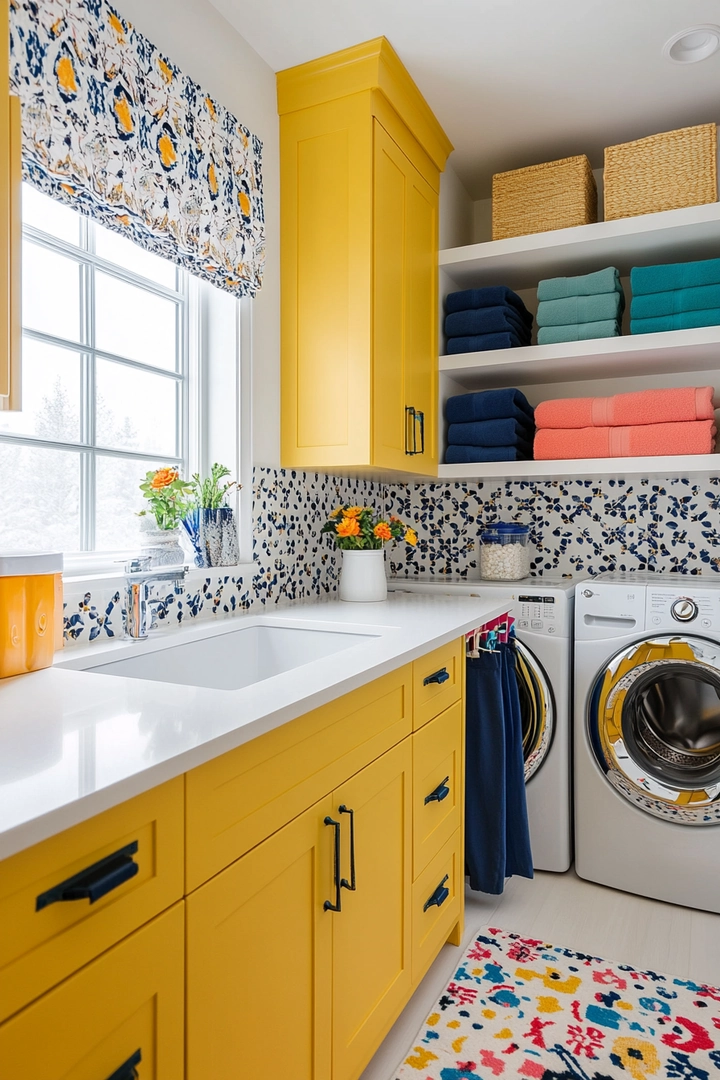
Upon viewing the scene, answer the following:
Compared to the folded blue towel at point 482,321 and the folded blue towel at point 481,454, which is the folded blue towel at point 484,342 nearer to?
the folded blue towel at point 482,321

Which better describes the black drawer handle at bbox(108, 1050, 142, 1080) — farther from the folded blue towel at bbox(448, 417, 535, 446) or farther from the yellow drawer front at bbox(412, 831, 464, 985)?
the folded blue towel at bbox(448, 417, 535, 446)

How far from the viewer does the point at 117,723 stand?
0.97 m

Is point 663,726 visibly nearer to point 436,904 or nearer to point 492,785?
point 492,785

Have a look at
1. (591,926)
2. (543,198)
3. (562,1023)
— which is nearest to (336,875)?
(562,1023)

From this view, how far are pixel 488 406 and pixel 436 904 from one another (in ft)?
5.79

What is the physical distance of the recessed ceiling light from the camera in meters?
2.09

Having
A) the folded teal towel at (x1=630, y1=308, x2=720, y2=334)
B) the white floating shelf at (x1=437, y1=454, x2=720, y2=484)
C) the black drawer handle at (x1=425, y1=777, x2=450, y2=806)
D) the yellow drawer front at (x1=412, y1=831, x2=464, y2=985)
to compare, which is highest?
the folded teal towel at (x1=630, y1=308, x2=720, y2=334)

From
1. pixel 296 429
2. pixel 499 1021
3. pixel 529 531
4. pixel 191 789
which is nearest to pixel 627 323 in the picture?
pixel 529 531

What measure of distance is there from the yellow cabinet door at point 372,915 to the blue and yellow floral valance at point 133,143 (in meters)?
1.33

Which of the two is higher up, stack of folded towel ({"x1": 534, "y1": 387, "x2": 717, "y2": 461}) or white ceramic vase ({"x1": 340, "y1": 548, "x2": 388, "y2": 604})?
stack of folded towel ({"x1": 534, "y1": 387, "x2": 717, "y2": 461})

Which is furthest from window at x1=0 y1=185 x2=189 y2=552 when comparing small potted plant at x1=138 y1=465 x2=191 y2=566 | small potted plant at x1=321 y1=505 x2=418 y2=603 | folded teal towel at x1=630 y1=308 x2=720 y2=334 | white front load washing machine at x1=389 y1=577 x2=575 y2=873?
folded teal towel at x1=630 y1=308 x2=720 y2=334

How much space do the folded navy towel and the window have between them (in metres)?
1.19

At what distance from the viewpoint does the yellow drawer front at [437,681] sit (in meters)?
1.68

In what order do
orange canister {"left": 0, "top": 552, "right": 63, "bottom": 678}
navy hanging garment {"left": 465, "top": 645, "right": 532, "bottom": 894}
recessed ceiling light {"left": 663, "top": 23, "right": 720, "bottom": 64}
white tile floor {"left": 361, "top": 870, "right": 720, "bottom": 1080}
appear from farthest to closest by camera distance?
navy hanging garment {"left": 465, "top": 645, "right": 532, "bottom": 894} < recessed ceiling light {"left": 663, "top": 23, "right": 720, "bottom": 64} < white tile floor {"left": 361, "top": 870, "right": 720, "bottom": 1080} < orange canister {"left": 0, "top": 552, "right": 63, "bottom": 678}
